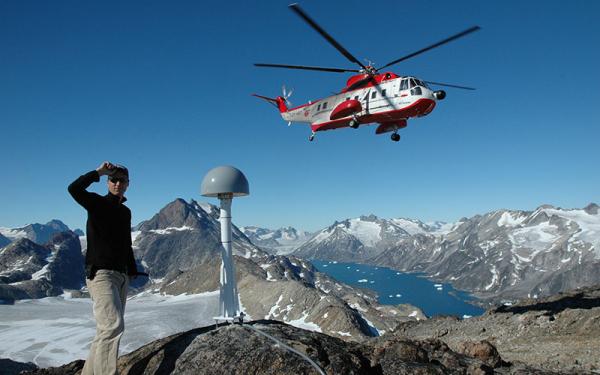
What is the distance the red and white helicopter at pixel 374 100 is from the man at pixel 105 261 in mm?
18258

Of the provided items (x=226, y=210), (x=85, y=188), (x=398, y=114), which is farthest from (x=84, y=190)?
(x=398, y=114)

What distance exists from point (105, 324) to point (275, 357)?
→ 378cm

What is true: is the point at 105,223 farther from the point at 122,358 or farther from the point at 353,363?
the point at 353,363

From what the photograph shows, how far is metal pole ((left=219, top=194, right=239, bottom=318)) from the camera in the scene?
11758mm

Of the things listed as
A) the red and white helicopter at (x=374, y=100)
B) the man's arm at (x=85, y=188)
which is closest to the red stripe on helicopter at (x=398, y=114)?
the red and white helicopter at (x=374, y=100)

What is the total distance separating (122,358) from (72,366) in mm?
2383

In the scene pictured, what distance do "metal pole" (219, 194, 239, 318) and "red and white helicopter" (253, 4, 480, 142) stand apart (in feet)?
49.5

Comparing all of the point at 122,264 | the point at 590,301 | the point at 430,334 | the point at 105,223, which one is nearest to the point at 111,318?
the point at 122,264

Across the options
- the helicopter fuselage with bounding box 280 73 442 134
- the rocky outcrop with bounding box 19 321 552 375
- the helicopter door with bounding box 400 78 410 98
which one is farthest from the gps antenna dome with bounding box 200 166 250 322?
the helicopter door with bounding box 400 78 410 98

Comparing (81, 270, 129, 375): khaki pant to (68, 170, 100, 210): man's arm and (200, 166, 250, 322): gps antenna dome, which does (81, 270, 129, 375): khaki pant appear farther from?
(200, 166, 250, 322): gps antenna dome

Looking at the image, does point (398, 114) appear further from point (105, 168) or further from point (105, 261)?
point (105, 261)

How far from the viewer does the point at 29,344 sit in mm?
164750

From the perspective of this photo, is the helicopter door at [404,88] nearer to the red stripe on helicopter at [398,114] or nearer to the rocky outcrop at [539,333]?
the red stripe on helicopter at [398,114]

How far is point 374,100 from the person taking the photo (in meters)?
29.7
